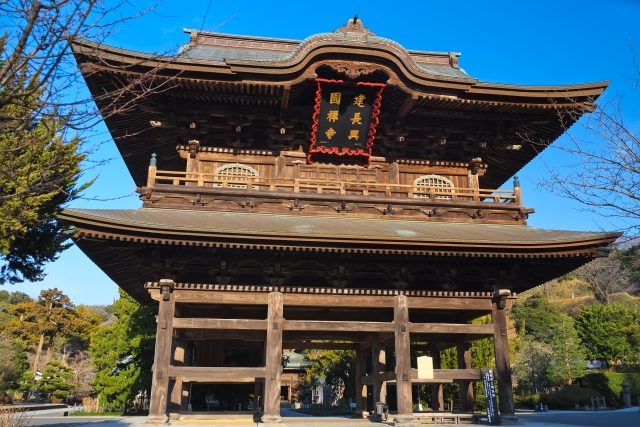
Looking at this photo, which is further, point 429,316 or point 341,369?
point 341,369

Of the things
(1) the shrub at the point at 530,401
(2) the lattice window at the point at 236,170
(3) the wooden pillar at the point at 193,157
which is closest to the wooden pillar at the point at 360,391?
(2) the lattice window at the point at 236,170

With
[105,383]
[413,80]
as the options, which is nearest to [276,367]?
[413,80]

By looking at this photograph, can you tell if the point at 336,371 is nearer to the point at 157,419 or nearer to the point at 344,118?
the point at 344,118

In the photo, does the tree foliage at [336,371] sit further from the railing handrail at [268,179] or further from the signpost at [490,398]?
the railing handrail at [268,179]

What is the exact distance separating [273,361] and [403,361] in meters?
3.19

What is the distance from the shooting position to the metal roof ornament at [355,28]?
49.9ft

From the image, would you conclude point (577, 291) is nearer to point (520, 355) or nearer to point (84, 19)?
point (520, 355)

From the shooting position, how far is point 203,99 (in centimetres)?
1352

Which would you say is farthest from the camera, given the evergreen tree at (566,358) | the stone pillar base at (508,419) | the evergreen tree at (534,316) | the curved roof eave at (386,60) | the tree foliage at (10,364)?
the evergreen tree at (534,316)

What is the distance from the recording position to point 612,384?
115ft

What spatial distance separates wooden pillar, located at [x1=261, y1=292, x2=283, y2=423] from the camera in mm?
11148

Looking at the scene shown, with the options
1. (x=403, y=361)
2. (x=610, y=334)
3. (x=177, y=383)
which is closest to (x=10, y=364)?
(x=177, y=383)

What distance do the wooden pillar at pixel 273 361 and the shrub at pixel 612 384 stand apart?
31.6m

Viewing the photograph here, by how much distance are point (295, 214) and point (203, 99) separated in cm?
416
